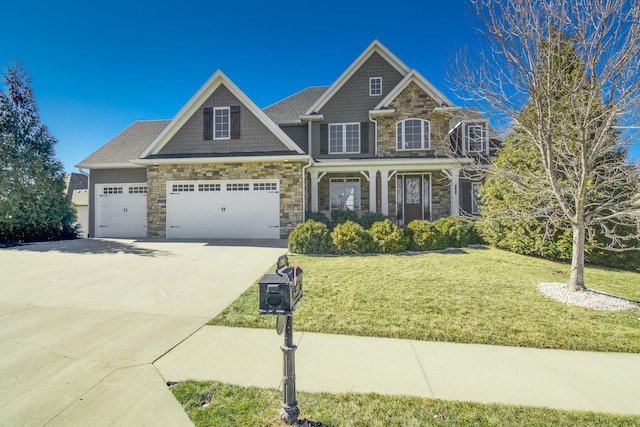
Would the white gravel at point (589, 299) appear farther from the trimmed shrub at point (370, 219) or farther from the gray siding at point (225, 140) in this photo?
the gray siding at point (225, 140)

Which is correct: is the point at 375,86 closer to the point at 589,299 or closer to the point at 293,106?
the point at 293,106

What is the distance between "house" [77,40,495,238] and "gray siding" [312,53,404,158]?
5 centimetres

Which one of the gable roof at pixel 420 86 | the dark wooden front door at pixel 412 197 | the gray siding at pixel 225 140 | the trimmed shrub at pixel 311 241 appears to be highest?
the gable roof at pixel 420 86

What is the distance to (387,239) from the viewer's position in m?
9.37

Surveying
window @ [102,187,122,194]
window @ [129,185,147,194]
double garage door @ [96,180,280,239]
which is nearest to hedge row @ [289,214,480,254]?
double garage door @ [96,180,280,239]

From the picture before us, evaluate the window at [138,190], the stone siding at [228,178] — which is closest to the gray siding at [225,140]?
the stone siding at [228,178]

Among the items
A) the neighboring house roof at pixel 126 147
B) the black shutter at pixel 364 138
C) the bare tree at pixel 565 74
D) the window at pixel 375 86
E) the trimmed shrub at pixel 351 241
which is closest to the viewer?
the bare tree at pixel 565 74

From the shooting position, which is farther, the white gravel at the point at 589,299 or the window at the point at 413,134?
the window at the point at 413,134

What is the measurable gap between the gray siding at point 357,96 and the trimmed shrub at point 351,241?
6.72 m

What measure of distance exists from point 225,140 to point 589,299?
12580mm

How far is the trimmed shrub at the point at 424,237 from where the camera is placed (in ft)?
31.7

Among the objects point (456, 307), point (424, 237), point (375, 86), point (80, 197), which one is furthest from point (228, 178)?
point (80, 197)

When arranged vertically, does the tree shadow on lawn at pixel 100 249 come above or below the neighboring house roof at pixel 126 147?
below

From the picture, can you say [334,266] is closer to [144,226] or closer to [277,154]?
[277,154]
